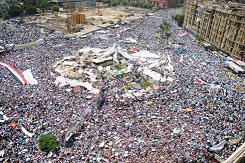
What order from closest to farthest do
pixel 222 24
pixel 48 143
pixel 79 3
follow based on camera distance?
pixel 48 143 → pixel 222 24 → pixel 79 3

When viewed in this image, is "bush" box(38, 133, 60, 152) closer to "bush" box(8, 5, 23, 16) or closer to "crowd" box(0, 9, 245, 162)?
"crowd" box(0, 9, 245, 162)

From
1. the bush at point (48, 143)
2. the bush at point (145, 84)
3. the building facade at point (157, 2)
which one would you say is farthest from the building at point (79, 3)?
the bush at point (48, 143)

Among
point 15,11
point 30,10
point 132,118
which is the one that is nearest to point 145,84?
point 132,118

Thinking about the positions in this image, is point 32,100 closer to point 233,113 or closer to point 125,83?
point 125,83

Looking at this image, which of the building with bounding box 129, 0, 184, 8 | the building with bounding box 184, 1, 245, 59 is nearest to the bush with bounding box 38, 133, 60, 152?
the building with bounding box 184, 1, 245, 59

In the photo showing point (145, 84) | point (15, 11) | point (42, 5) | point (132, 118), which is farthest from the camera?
point (42, 5)

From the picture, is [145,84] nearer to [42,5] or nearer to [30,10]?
[30,10]
